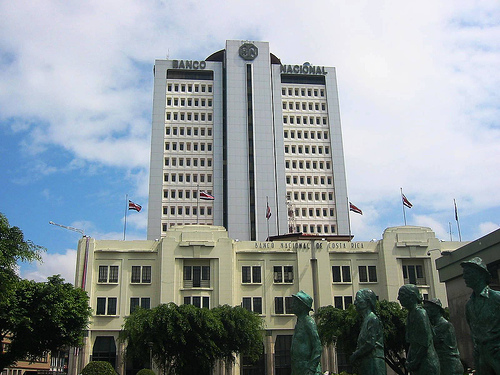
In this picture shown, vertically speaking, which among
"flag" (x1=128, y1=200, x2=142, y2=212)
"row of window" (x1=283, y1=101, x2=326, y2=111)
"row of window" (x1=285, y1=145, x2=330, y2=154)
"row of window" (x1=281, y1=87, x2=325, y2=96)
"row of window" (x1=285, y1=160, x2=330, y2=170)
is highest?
"row of window" (x1=281, y1=87, x2=325, y2=96)

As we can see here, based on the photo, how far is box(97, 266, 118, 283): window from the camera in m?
53.7

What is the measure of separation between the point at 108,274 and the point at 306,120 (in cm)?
5416

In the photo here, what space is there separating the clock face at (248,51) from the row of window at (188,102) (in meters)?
10.3

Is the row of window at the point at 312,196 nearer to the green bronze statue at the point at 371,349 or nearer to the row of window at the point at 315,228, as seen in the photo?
the row of window at the point at 315,228

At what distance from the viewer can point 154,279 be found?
54.1 m

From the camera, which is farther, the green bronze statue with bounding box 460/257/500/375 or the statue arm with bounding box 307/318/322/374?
the statue arm with bounding box 307/318/322/374

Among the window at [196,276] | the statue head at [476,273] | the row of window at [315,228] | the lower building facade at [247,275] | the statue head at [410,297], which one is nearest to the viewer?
the statue head at [476,273]

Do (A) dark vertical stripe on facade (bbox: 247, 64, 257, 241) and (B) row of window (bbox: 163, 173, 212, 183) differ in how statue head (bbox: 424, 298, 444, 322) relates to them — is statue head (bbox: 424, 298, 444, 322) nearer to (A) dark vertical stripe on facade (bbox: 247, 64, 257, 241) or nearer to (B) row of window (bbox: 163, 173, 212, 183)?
(A) dark vertical stripe on facade (bbox: 247, 64, 257, 241)

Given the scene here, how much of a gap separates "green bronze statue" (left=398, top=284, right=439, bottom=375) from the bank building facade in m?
41.6

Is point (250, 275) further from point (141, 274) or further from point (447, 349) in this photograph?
point (447, 349)

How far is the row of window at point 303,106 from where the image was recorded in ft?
318

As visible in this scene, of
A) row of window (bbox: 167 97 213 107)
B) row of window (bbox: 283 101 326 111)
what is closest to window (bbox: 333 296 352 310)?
row of window (bbox: 283 101 326 111)

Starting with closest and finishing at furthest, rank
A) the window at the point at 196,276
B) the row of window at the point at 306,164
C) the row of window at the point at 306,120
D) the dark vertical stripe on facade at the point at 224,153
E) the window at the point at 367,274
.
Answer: the window at the point at 196,276 < the window at the point at 367,274 < the dark vertical stripe on facade at the point at 224,153 < the row of window at the point at 306,164 < the row of window at the point at 306,120

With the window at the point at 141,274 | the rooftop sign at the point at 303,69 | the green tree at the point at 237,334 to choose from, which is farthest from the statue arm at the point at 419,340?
the rooftop sign at the point at 303,69
